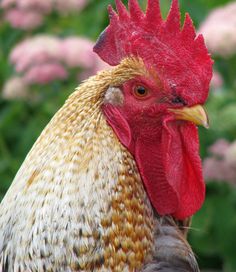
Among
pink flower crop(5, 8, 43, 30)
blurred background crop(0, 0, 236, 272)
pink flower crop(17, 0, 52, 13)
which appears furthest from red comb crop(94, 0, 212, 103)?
pink flower crop(5, 8, 43, 30)

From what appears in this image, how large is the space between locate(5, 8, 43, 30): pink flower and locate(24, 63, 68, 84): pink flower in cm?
86

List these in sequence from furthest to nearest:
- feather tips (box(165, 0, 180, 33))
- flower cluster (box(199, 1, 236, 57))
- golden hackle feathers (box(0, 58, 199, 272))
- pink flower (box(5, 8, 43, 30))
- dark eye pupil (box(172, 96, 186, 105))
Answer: pink flower (box(5, 8, 43, 30))
flower cluster (box(199, 1, 236, 57))
feather tips (box(165, 0, 180, 33))
dark eye pupil (box(172, 96, 186, 105))
golden hackle feathers (box(0, 58, 199, 272))

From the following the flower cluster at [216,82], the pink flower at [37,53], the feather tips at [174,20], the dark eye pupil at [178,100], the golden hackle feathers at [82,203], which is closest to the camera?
the golden hackle feathers at [82,203]

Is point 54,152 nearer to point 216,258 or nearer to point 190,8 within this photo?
point 216,258

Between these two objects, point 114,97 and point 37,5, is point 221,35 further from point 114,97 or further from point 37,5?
point 114,97

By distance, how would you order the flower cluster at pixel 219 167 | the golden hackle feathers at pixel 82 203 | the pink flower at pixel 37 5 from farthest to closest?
the pink flower at pixel 37 5 → the flower cluster at pixel 219 167 → the golden hackle feathers at pixel 82 203

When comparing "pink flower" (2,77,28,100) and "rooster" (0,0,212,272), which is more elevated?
"pink flower" (2,77,28,100)

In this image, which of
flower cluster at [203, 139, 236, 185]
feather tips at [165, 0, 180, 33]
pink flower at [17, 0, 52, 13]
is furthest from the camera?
pink flower at [17, 0, 52, 13]

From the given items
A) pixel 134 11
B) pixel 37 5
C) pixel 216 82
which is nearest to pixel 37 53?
pixel 37 5

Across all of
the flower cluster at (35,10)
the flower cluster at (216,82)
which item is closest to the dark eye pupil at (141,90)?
the flower cluster at (216,82)

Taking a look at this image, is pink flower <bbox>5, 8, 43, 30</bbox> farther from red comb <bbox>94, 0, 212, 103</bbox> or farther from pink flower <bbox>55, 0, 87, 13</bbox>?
red comb <bbox>94, 0, 212, 103</bbox>

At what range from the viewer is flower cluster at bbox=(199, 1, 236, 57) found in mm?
6832

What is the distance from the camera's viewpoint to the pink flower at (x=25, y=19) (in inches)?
306

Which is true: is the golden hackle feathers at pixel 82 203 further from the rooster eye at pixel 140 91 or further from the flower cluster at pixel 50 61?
the flower cluster at pixel 50 61
